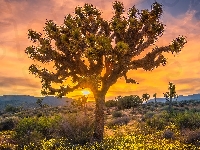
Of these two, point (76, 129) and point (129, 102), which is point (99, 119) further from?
point (129, 102)

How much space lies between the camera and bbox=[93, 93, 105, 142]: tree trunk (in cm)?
1730

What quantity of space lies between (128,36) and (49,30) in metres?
4.62

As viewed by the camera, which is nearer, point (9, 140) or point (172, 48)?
point (9, 140)

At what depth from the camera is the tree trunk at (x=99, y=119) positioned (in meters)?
17.3

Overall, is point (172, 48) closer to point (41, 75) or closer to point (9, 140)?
point (41, 75)

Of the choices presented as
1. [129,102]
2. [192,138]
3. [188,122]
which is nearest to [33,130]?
[192,138]

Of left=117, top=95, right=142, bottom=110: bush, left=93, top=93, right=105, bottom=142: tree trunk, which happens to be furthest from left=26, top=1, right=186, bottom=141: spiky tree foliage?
left=117, top=95, right=142, bottom=110: bush

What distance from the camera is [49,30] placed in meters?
17.1

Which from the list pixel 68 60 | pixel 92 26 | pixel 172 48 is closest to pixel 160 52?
pixel 172 48

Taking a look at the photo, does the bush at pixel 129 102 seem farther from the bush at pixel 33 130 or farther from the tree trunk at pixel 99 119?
the tree trunk at pixel 99 119

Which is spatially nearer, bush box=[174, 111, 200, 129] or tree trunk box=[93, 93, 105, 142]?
tree trunk box=[93, 93, 105, 142]

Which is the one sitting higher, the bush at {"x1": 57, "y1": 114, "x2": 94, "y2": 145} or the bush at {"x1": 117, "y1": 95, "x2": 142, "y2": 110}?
the bush at {"x1": 117, "y1": 95, "x2": 142, "y2": 110}

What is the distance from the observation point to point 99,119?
693 inches

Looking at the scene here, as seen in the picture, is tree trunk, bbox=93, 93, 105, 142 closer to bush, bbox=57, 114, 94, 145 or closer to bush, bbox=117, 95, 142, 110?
bush, bbox=57, 114, 94, 145
